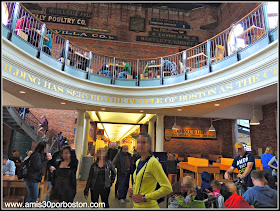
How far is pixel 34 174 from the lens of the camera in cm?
346

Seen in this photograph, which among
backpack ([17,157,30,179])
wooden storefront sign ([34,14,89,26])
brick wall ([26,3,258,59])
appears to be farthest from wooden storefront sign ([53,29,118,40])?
backpack ([17,157,30,179])

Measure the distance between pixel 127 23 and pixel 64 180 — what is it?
1401 centimetres

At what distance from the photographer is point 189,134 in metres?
12.6

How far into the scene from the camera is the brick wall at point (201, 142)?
482 inches

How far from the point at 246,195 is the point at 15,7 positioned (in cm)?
709

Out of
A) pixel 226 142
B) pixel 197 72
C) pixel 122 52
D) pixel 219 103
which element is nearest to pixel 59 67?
pixel 197 72

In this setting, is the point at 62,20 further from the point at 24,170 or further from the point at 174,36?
the point at 24,170

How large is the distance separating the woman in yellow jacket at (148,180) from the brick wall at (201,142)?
34.7 ft

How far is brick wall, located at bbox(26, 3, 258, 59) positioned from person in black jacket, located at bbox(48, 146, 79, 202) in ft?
38.8

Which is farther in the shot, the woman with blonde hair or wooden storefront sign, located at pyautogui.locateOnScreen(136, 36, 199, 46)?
wooden storefront sign, located at pyautogui.locateOnScreen(136, 36, 199, 46)

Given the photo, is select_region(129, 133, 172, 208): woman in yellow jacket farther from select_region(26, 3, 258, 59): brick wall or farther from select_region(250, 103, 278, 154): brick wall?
select_region(26, 3, 258, 59): brick wall

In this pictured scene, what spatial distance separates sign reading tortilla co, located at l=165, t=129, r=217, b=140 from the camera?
40.7 ft

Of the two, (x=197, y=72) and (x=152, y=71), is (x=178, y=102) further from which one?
(x=152, y=71)

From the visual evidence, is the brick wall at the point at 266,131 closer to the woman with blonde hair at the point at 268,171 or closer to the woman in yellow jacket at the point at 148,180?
the woman with blonde hair at the point at 268,171
